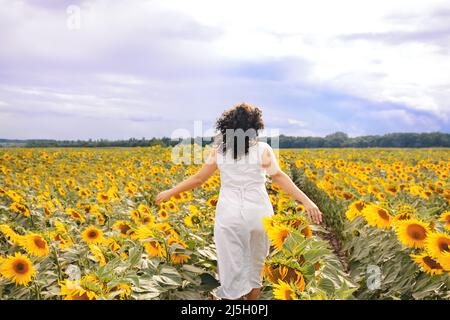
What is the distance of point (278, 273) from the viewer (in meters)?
2.67

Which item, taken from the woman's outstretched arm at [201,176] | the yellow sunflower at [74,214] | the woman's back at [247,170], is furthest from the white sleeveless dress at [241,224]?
the yellow sunflower at [74,214]

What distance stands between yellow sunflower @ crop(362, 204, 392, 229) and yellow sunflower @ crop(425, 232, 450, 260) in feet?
3.23

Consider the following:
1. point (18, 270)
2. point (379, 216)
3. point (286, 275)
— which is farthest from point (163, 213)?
point (286, 275)

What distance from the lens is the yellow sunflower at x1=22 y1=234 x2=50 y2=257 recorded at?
3744mm

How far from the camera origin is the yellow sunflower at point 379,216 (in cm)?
421

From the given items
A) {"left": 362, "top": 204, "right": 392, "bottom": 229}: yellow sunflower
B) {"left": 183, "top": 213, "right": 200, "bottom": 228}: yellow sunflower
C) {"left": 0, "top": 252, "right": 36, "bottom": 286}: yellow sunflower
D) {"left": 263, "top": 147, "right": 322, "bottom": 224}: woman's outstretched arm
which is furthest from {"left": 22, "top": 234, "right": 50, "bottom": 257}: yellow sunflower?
{"left": 362, "top": 204, "right": 392, "bottom": 229}: yellow sunflower

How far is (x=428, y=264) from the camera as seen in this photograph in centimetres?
323

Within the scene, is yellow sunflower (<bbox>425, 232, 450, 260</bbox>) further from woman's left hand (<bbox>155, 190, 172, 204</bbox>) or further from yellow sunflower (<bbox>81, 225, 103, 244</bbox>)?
yellow sunflower (<bbox>81, 225, 103, 244</bbox>)

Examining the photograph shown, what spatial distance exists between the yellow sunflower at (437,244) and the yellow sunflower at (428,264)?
3.2 inches

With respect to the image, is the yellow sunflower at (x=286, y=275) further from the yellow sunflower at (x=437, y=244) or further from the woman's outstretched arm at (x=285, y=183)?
the woman's outstretched arm at (x=285, y=183)

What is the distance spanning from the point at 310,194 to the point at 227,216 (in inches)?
432

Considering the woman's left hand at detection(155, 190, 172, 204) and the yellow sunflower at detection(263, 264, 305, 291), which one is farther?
the woman's left hand at detection(155, 190, 172, 204)

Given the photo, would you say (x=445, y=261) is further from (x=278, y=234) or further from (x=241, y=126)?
(x=241, y=126)
